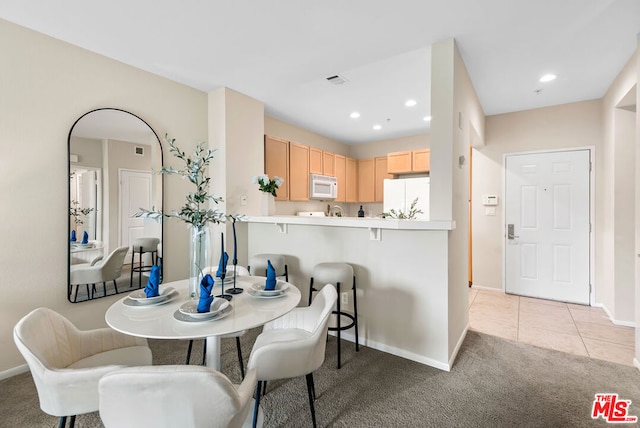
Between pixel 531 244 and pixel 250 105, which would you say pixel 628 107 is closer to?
pixel 531 244

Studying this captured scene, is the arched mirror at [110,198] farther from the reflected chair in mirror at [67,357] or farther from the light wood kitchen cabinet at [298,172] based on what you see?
the light wood kitchen cabinet at [298,172]

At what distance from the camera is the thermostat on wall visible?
4.29 meters

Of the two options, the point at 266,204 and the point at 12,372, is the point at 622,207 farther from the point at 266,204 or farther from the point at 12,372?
the point at 12,372

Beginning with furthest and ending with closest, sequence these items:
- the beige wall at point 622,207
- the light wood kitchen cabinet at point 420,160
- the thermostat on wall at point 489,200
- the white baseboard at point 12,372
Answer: the light wood kitchen cabinet at point 420,160 → the thermostat on wall at point 489,200 → the beige wall at point 622,207 → the white baseboard at point 12,372

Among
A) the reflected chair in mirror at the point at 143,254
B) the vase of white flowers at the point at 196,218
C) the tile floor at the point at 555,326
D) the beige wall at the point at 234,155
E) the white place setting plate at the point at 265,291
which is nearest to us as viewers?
the vase of white flowers at the point at 196,218

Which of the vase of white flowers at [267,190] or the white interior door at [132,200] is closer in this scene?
the white interior door at [132,200]

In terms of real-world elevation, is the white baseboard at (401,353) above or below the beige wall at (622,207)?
below

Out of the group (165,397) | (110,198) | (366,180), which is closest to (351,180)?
(366,180)

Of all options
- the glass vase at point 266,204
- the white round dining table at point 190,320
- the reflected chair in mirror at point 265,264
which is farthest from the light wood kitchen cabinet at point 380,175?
the white round dining table at point 190,320

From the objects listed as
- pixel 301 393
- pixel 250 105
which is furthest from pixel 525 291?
pixel 250 105

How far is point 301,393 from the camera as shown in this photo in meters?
1.98

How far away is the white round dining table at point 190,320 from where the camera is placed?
51.0 inches

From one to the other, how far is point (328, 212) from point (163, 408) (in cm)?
489

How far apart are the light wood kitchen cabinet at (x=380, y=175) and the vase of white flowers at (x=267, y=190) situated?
287 cm
